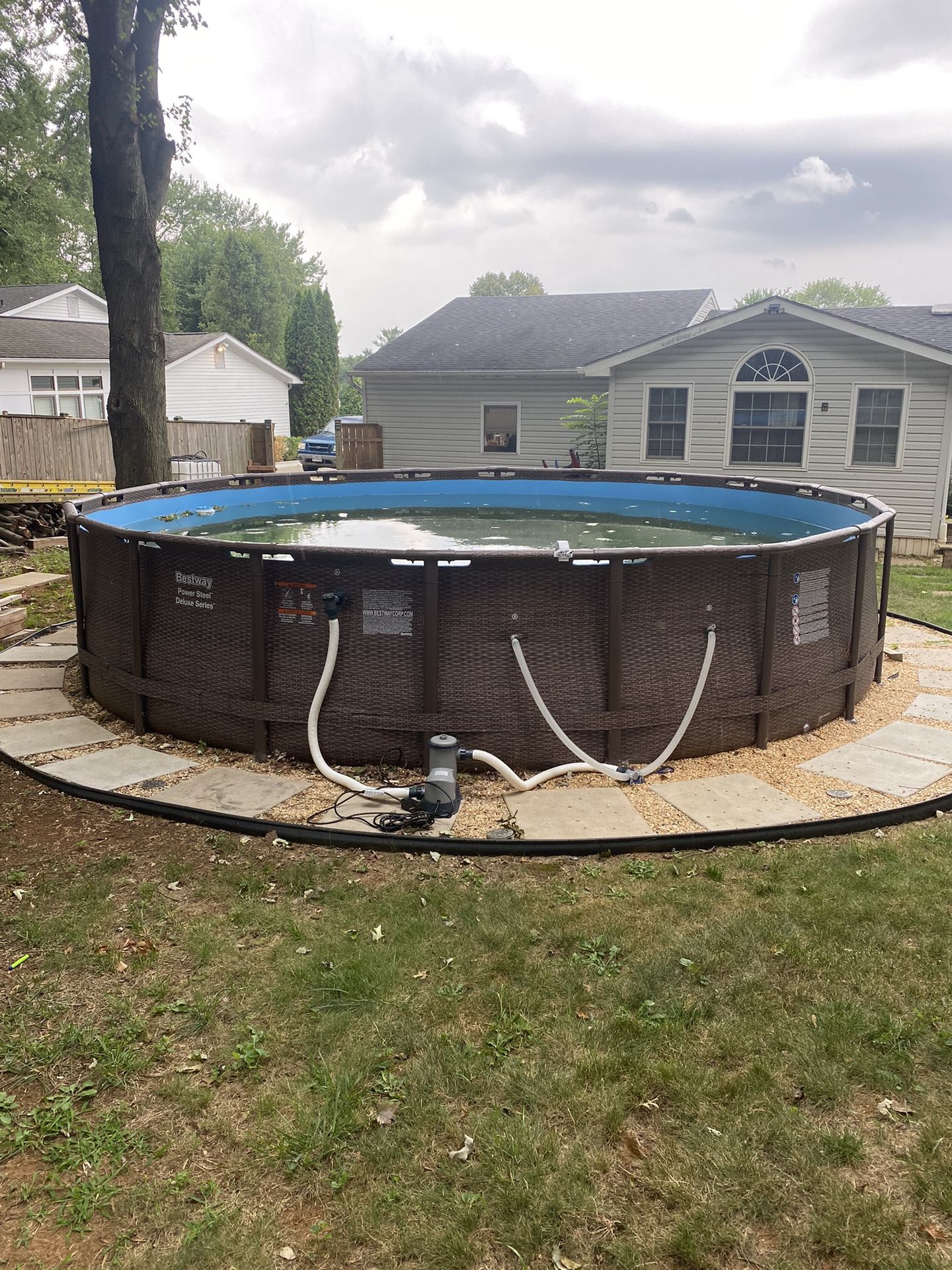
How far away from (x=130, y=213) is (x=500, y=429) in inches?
486

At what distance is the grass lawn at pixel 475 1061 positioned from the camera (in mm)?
2543

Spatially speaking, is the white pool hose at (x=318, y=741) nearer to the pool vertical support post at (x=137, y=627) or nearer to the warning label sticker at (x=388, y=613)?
the warning label sticker at (x=388, y=613)

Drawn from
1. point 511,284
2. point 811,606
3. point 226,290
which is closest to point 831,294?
point 511,284

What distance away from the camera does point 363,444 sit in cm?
2369

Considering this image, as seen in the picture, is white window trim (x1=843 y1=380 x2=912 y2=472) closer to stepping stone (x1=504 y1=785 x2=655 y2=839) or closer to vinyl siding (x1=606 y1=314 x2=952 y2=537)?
vinyl siding (x1=606 y1=314 x2=952 y2=537)

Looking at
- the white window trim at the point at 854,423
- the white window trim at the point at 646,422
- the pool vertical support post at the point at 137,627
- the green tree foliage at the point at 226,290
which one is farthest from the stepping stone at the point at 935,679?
the green tree foliage at the point at 226,290

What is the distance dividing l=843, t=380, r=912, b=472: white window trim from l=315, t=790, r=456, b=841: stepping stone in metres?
13.4

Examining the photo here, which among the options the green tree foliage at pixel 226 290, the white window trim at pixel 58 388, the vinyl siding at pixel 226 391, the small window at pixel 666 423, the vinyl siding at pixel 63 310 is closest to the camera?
the small window at pixel 666 423

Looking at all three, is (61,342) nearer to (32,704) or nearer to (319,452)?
(319,452)

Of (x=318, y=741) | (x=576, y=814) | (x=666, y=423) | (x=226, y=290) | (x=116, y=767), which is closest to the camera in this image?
(x=576, y=814)

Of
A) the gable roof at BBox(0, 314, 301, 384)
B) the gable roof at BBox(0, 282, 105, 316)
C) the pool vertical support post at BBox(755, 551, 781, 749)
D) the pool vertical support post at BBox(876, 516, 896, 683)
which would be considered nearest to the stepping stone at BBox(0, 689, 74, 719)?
the pool vertical support post at BBox(755, 551, 781, 749)

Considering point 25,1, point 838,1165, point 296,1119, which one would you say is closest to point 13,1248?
point 296,1119

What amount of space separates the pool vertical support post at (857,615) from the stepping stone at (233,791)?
3935 mm

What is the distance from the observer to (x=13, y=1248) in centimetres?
251
